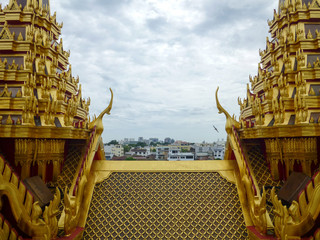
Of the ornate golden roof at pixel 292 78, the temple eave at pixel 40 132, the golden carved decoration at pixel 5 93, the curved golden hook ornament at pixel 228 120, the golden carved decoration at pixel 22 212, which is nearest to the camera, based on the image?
the golden carved decoration at pixel 22 212

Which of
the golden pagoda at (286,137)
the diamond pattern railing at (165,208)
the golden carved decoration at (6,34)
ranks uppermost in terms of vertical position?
the golden carved decoration at (6,34)

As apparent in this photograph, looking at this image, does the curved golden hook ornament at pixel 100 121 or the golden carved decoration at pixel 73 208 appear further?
the curved golden hook ornament at pixel 100 121

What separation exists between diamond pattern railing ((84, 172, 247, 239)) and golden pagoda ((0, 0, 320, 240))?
35 millimetres

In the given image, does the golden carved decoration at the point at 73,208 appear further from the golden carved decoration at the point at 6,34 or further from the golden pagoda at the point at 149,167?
the golden carved decoration at the point at 6,34

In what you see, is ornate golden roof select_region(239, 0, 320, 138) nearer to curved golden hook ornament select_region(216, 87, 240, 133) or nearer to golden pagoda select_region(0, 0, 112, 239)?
curved golden hook ornament select_region(216, 87, 240, 133)

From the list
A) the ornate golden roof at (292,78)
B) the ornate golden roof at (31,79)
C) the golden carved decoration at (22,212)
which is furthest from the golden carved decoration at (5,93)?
the ornate golden roof at (292,78)

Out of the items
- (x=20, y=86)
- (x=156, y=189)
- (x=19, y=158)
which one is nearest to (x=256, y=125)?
(x=156, y=189)

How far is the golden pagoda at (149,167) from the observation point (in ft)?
21.9

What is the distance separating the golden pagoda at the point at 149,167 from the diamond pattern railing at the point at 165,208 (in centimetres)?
A: 4

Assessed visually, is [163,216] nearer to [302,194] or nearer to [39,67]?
[302,194]

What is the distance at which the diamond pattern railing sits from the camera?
302 inches

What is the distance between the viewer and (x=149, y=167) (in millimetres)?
10102

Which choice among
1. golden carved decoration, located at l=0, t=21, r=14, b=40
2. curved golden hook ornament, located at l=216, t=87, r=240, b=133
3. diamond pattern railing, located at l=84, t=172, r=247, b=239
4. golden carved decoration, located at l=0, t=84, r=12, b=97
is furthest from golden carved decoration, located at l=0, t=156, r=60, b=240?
curved golden hook ornament, located at l=216, t=87, r=240, b=133

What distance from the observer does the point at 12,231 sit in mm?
6078
